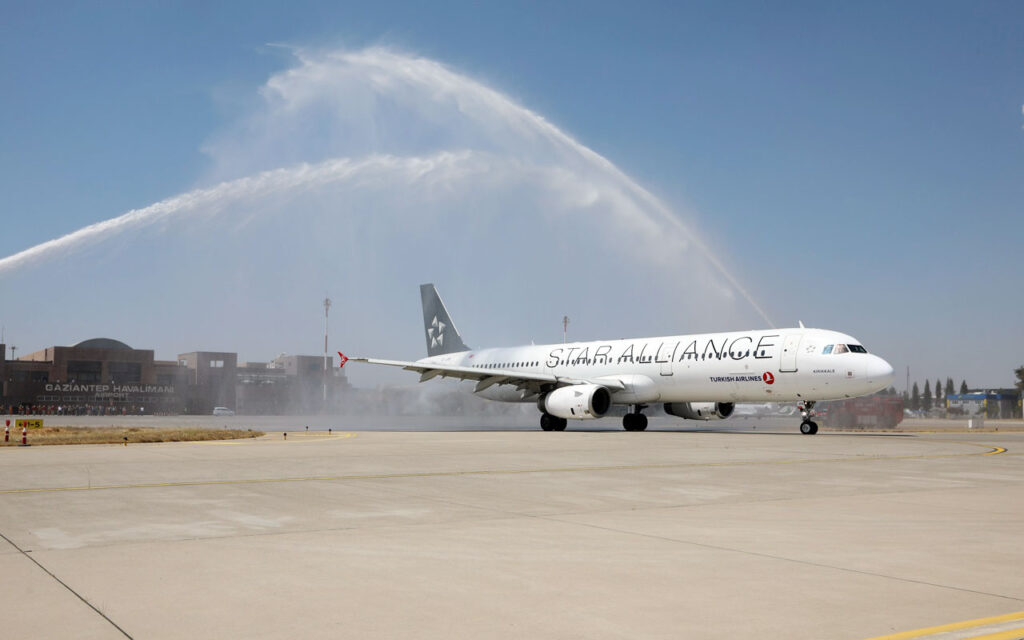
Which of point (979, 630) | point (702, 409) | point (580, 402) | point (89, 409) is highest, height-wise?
point (580, 402)

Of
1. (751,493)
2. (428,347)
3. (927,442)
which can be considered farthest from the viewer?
(428,347)

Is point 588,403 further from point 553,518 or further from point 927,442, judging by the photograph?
point 553,518

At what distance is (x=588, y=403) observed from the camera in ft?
125

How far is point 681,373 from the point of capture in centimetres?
3778

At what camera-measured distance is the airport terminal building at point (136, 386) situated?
11069 cm

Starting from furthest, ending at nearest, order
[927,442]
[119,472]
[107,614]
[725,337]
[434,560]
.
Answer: [725,337]
[927,442]
[119,472]
[434,560]
[107,614]

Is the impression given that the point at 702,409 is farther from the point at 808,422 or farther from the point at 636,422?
the point at 808,422

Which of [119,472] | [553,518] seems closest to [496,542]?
[553,518]

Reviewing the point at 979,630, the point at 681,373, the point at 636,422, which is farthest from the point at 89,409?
the point at 979,630

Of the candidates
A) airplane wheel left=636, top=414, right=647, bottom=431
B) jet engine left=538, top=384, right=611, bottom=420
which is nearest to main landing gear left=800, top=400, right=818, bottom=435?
airplane wheel left=636, top=414, right=647, bottom=431

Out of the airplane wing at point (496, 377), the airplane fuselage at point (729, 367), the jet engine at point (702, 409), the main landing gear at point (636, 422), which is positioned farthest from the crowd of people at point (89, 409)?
the jet engine at point (702, 409)

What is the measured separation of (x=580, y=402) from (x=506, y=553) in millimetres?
30412

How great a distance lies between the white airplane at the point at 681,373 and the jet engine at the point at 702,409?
0.16 feet

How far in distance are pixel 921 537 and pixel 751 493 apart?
4.56 m
